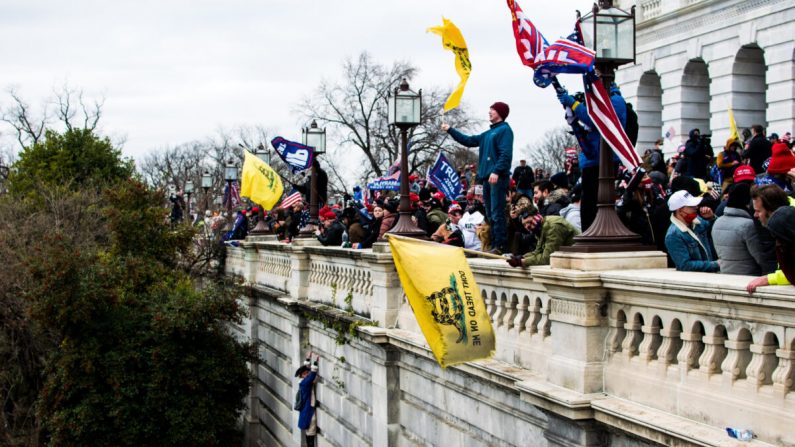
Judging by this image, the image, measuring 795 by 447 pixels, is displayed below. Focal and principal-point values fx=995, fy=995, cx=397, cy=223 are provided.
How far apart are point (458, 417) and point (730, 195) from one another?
4563 mm

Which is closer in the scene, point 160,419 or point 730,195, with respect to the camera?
point 730,195

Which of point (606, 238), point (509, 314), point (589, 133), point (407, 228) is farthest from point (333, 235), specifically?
point (606, 238)

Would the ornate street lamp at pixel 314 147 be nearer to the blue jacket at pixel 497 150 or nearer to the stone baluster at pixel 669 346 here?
the blue jacket at pixel 497 150

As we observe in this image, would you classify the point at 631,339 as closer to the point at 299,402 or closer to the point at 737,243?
the point at 737,243

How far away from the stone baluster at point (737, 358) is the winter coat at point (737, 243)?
1151mm

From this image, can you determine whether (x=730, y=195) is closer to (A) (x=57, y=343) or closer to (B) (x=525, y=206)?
(B) (x=525, y=206)

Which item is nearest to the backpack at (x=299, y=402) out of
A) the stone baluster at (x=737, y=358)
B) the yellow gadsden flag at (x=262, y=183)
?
the yellow gadsden flag at (x=262, y=183)

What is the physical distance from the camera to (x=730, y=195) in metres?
8.16

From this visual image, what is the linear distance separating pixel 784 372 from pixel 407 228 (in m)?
7.66

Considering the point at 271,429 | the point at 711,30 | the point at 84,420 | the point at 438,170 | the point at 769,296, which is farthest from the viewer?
the point at 711,30

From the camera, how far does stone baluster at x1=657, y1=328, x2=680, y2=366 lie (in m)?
7.37

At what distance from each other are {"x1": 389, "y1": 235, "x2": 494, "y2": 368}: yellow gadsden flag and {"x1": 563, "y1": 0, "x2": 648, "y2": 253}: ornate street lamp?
1.14 metres

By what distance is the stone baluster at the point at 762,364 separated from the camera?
6.40 m

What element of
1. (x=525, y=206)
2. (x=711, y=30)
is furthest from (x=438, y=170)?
(x=711, y=30)
